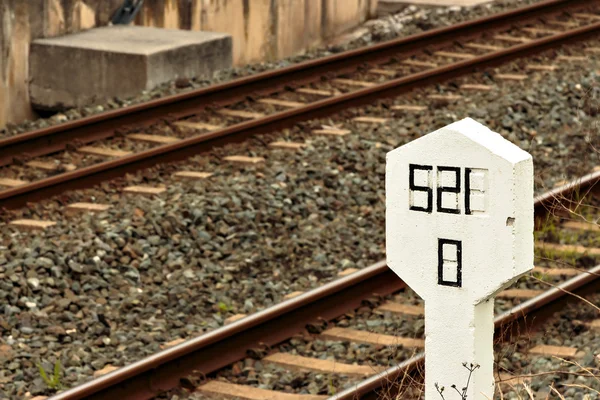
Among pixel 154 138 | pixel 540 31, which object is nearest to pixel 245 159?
pixel 154 138

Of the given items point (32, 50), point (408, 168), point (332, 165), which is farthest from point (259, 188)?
point (408, 168)

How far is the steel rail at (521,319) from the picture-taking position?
18.6 ft

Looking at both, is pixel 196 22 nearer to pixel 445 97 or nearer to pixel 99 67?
pixel 99 67

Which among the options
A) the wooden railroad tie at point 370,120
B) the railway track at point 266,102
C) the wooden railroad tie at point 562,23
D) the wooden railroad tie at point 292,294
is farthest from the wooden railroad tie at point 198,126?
the wooden railroad tie at point 562,23

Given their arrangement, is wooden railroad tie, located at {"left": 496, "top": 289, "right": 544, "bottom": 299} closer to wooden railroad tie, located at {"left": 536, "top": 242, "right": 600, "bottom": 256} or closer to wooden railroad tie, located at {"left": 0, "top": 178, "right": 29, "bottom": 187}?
wooden railroad tie, located at {"left": 536, "top": 242, "right": 600, "bottom": 256}

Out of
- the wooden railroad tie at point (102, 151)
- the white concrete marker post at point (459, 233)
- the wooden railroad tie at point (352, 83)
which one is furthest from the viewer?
the wooden railroad tie at point (352, 83)

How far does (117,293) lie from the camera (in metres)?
7.39

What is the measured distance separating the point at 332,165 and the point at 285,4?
18.0ft

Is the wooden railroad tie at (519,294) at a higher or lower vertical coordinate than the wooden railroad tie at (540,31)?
lower

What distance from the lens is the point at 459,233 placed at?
3.52m

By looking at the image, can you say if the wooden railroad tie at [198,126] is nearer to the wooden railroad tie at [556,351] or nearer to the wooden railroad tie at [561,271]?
the wooden railroad tie at [561,271]

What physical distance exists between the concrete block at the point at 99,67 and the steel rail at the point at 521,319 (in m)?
5.90

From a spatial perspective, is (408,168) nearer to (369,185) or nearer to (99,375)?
(99,375)

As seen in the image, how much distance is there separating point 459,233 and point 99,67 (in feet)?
29.8
